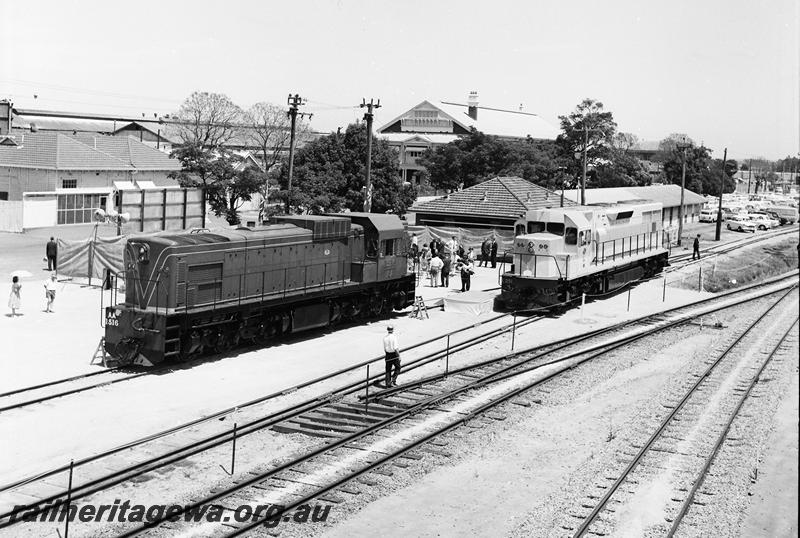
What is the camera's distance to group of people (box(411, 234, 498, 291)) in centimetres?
2995

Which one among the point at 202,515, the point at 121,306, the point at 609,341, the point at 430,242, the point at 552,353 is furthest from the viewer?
the point at 430,242

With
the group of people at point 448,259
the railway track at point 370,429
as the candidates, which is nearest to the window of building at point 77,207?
the group of people at point 448,259

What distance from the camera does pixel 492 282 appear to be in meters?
32.4

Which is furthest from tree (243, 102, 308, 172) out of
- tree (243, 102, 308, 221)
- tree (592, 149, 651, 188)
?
tree (592, 149, 651, 188)

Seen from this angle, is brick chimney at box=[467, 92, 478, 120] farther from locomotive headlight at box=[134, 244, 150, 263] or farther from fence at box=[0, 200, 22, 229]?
locomotive headlight at box=[134, 244, 150, 263]

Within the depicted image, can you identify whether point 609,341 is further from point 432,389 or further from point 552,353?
point 432,389

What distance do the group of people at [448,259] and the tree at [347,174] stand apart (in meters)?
8.12

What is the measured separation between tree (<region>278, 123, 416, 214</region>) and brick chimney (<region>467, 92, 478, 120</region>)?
56115 millimetres

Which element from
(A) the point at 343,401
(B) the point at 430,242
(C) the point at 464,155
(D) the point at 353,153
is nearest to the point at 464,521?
(A) the point at 343,401

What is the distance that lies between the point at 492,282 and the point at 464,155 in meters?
32.2

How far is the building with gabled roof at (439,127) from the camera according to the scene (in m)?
92.4

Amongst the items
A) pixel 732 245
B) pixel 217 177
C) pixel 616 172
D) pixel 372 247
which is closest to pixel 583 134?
pixel 616 172

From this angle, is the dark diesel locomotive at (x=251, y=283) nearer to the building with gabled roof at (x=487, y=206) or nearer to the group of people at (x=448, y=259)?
the group of people at (x=448, y=259)

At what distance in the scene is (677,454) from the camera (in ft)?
45.2
